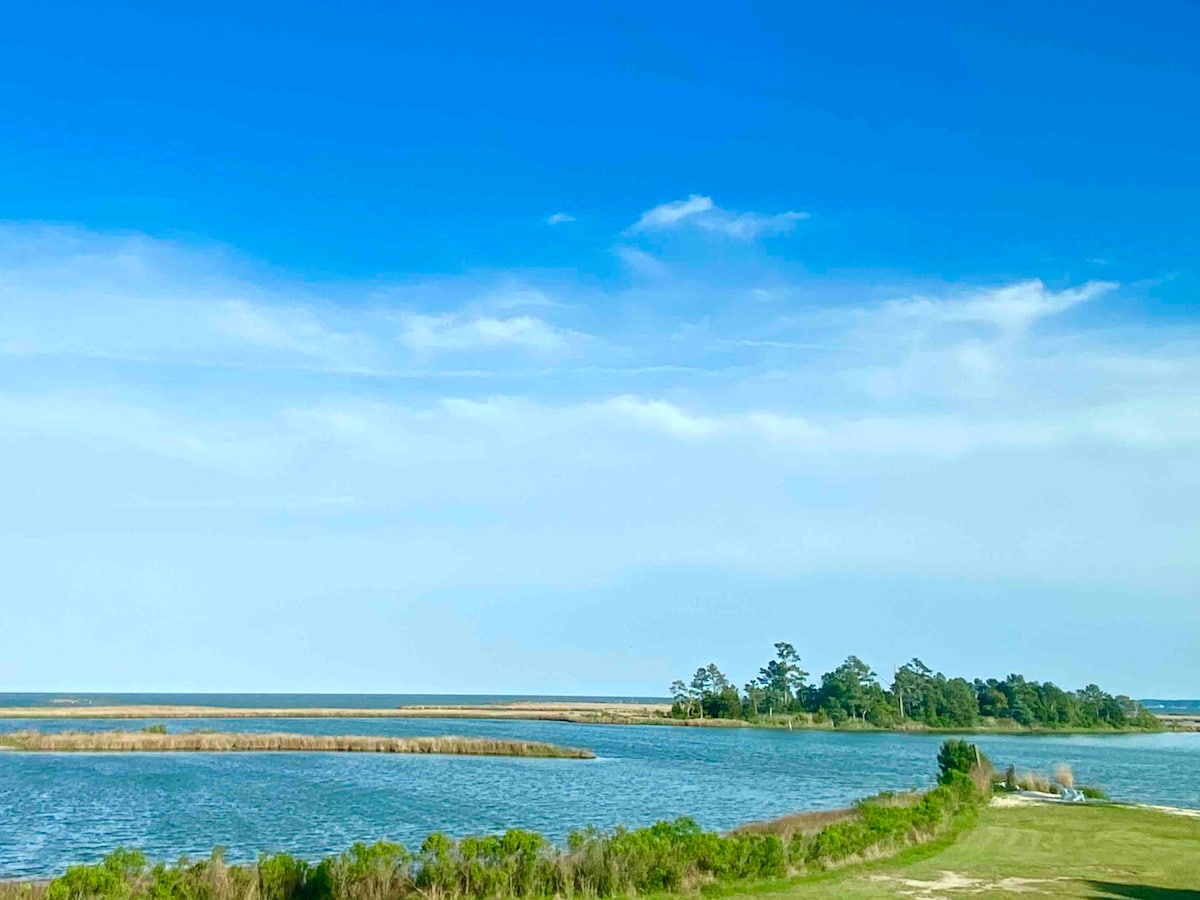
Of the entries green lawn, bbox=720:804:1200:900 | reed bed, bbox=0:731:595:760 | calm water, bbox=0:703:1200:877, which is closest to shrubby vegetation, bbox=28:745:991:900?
green lawn, bbox=720:804:1200:900

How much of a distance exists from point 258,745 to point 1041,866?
58.7 metres

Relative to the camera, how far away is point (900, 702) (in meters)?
138

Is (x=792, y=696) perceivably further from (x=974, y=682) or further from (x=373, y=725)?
(x=373, y=725)

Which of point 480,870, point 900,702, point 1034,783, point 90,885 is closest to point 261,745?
point 1034,783

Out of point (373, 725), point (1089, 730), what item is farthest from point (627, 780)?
point (1089, 730)

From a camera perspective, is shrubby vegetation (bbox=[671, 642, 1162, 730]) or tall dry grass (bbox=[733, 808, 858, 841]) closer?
tall dry grass (bbox=[733, 808, 858, 841])

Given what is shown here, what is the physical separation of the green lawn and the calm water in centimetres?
1212

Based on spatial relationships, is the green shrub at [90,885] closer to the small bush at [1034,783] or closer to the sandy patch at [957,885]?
the sandy patch at [957,885]

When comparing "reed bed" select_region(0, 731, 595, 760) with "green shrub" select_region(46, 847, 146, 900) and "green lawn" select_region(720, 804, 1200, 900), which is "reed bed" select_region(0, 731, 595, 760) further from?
"green shrub" select_region(46, 847, 146, 900)

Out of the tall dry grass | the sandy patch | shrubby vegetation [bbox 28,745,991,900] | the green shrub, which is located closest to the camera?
the green shrub

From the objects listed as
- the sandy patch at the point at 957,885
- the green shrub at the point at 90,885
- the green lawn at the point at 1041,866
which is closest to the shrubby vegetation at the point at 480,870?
the green shrub at the point at 90,885

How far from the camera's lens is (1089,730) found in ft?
449

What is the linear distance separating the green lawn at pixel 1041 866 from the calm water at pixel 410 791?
12.1 m

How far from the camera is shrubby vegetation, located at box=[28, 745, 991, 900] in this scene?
685 inches
